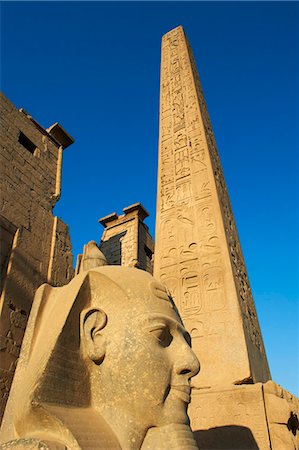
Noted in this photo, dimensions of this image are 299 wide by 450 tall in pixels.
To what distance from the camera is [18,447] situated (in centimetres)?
123

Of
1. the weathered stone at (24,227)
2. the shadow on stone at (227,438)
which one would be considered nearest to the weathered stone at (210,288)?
the shadow on stone at (227,438)

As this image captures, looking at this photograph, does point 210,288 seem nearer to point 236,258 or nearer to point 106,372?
point 236,258

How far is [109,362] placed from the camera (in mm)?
1618

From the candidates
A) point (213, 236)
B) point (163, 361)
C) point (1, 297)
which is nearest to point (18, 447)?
point (163, 361)

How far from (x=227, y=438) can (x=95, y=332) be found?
1.66 meters

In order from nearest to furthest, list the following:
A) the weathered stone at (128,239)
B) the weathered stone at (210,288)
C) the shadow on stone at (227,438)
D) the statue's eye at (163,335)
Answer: the statue's eye at (163,335), the shadow on stone at (227,438), the weathered stone at (210,288), the weathered stone at (128,239)

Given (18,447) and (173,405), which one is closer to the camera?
(18,447)

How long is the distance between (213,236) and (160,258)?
23.7 inches

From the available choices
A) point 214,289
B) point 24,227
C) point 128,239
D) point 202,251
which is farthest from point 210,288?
point 128,239

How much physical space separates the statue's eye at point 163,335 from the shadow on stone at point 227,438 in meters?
1.45

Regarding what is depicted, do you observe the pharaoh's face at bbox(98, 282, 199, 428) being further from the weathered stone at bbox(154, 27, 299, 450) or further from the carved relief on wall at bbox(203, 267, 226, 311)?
the carved relief on wall at bbox(203, 267, 226, 311)

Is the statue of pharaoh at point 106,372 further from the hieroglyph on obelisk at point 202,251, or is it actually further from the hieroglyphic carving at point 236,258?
the hieroglyphic carving at point 236,258

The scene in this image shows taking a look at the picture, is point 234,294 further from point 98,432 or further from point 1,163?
point 1,163

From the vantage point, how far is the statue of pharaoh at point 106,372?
4.68ft
